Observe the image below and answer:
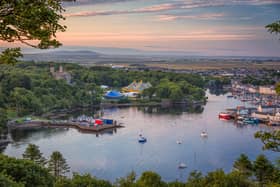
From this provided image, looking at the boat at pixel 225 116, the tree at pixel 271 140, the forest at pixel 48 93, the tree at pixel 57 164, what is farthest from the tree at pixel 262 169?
the forest at pixel 48 93

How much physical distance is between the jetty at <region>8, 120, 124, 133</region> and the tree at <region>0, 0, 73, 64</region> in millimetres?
14946

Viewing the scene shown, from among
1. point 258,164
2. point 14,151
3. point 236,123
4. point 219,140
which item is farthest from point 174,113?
point 258,164

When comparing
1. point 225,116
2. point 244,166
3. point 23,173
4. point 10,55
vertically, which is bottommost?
Answer: point 225,116

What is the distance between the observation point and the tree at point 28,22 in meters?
2.15

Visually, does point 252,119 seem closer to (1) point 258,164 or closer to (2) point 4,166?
(1) point 258,164

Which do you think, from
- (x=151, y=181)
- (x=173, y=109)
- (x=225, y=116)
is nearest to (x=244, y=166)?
(x=151, y=181)

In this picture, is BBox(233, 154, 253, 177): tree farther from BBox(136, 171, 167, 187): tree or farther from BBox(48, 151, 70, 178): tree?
BBox(48, 151, 70, 178): tree

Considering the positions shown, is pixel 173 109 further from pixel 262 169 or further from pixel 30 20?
pixel 30 20

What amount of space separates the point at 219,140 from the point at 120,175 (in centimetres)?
537

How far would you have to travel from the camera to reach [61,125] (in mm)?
18281

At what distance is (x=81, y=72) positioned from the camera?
36.3m

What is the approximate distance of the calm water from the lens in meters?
11.6

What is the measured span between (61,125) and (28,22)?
16360 millimetres

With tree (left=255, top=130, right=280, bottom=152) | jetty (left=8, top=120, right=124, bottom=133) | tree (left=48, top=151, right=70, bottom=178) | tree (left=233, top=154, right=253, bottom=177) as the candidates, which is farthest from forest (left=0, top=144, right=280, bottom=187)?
jetty (left=8, top=120, right=124, bottom=133)
